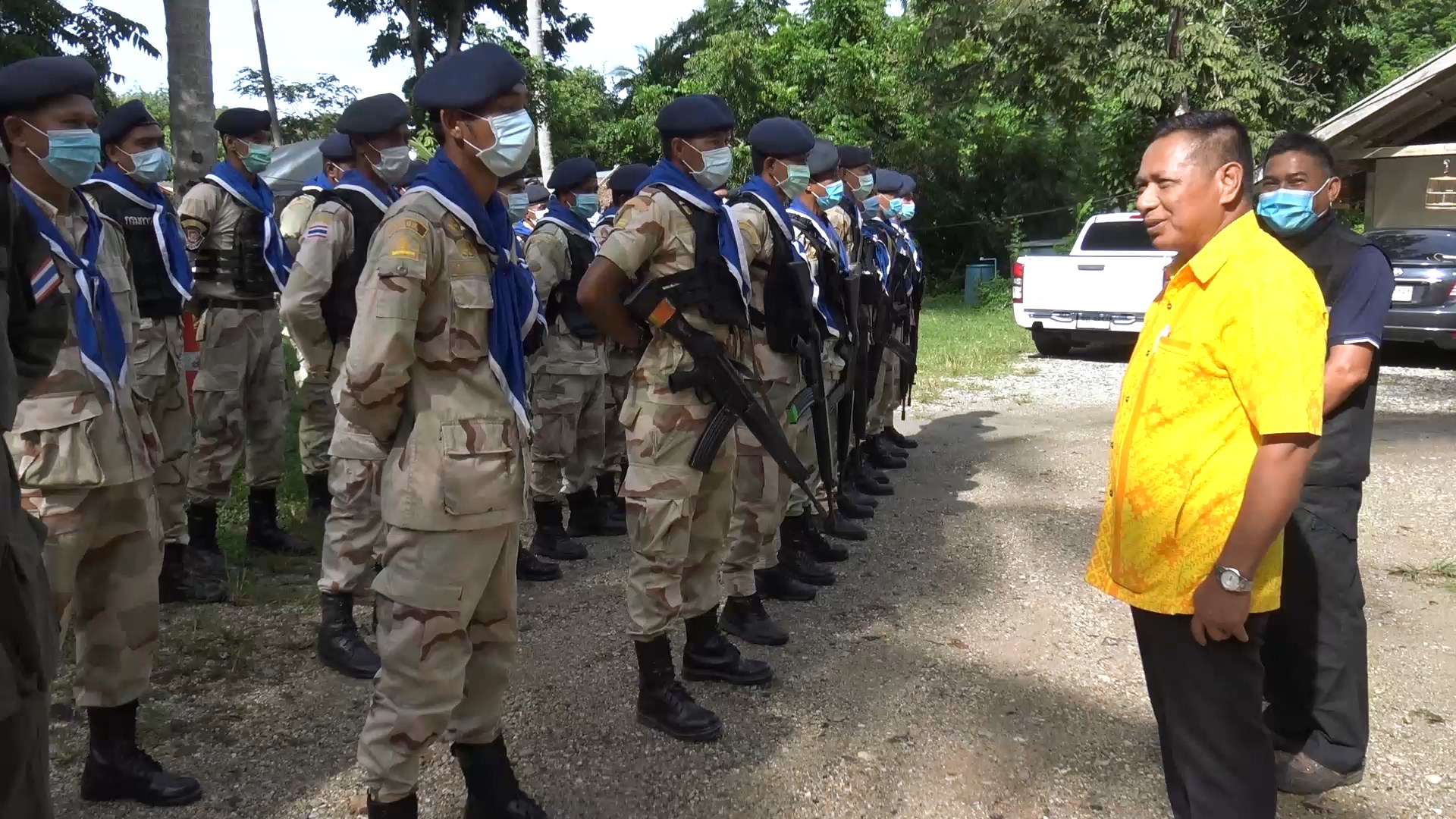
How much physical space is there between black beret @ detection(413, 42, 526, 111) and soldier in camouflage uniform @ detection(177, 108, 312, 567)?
2.98m

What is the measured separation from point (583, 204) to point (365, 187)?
6.98 ft

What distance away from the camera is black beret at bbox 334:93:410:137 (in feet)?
15.4

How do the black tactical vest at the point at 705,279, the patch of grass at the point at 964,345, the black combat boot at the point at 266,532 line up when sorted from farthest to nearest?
the patch of grass at the point at 964,345 → the black combat boot at the point at 266,532 → the black tactical vest at the point at 705,279

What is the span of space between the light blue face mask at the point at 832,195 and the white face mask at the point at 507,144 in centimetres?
392

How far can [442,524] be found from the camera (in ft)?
8.93

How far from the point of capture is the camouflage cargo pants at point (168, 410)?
4707 millimetres

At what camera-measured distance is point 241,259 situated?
548 centimetres

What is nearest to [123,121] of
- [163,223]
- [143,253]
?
[163,223]

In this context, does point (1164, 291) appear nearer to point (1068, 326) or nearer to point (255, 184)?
point (255, 184)

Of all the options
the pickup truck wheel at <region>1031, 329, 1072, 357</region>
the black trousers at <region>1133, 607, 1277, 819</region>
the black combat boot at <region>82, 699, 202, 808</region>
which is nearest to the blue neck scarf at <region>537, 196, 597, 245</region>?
the black combat boot at <region>82, 699, 202, 808</region>

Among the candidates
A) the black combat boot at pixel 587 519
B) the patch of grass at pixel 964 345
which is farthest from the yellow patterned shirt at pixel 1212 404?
the patch of grass at pixel 964 345

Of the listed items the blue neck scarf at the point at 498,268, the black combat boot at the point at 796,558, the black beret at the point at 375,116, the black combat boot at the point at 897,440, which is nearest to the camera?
the blue neck scarf at the point at 498,268

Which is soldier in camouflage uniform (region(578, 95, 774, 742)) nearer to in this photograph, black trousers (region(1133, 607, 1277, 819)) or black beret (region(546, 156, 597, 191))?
black trousers (region(1133, 607, 1277, 819))

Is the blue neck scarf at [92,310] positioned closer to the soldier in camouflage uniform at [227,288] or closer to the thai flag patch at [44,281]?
the thai flag patch at [44,281]
